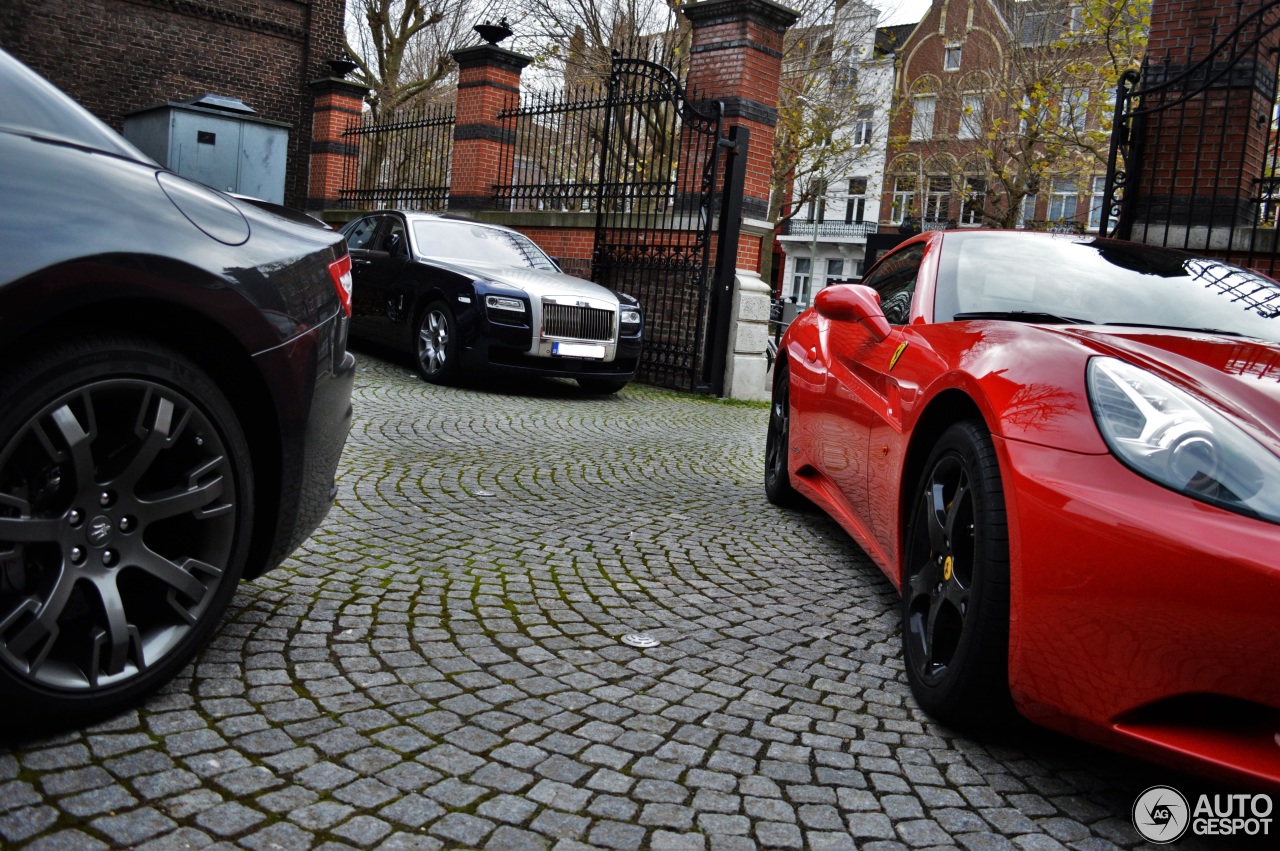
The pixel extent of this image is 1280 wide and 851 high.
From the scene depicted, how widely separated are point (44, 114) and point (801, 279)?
58.6 m

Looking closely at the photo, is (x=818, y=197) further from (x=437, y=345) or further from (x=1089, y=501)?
(x=1089, y=501)

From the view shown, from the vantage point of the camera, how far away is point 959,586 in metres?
2.67

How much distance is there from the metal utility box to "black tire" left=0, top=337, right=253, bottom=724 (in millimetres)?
17008

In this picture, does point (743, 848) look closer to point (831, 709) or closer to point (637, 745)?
point (637, 745)

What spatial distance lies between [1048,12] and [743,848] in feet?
87.7

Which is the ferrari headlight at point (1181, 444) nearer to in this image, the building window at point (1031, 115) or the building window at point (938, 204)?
the building window at point (1031, 115)

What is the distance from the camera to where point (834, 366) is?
14.6 ft

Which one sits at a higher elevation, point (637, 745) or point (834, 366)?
point (834, 366)

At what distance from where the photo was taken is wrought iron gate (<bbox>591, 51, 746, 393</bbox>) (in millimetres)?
11219

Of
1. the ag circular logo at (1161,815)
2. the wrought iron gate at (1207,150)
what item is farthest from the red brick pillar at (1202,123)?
the ag circular logo at (1161,815)

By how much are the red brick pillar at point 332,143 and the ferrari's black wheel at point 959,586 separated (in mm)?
20292

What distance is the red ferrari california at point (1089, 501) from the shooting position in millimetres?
2021

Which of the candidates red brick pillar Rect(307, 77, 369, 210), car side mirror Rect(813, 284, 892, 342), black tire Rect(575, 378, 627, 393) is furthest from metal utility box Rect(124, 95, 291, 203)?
car side mirror Rect(813, 284, 892, 342)

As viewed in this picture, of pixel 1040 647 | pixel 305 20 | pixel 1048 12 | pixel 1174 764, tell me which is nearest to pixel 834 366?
pixel 1040 647
